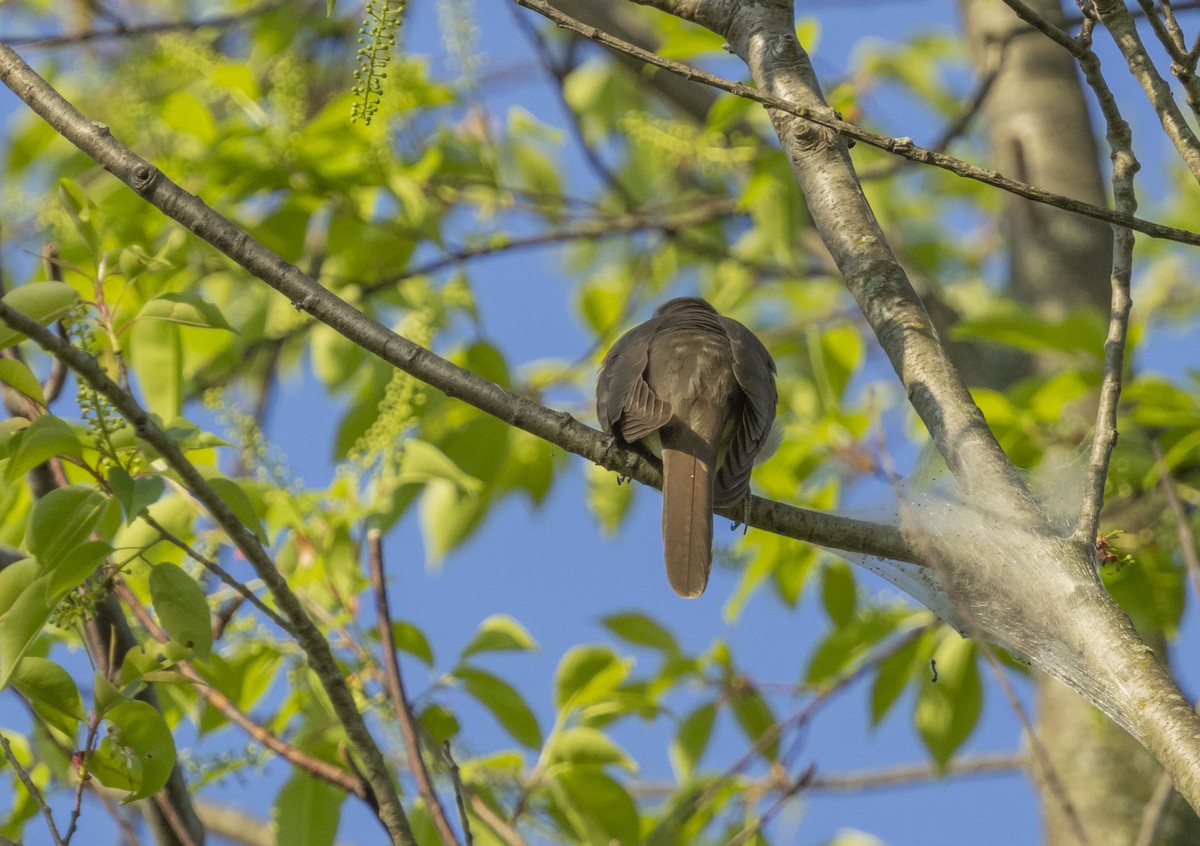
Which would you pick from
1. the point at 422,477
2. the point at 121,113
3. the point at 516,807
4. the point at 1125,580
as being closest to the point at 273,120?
the point at 121,113

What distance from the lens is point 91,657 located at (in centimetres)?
280

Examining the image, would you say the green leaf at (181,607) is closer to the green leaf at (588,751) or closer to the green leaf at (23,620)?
the green leaf at (23,620)

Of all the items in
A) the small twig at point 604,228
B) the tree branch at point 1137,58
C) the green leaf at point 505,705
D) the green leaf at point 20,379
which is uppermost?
the small twig at point 604,228

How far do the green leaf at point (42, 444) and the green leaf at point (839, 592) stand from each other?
3052 mm

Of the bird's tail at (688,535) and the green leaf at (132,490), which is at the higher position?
the bird's tail at (688,535)

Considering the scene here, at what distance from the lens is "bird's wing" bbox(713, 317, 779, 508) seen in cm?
319

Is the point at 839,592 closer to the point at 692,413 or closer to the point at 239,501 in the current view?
the point at 692,413

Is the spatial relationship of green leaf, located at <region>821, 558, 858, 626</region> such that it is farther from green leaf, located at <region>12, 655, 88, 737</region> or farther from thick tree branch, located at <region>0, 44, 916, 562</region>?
green leaf, located at <region>12, 655, 88, 737</region>

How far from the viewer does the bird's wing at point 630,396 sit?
327 centimetres

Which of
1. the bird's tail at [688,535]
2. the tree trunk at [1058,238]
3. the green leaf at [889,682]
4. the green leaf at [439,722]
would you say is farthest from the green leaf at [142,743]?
the tree trunk at [1058,238]

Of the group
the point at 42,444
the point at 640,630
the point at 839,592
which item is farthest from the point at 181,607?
the point at 839,592

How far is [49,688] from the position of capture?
2.36 metres

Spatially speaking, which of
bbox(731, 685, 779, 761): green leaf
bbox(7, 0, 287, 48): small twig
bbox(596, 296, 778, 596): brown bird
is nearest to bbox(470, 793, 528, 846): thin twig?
bbox(596, 296, 778, 596): brown bird

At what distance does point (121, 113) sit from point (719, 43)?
2245 millimetres
